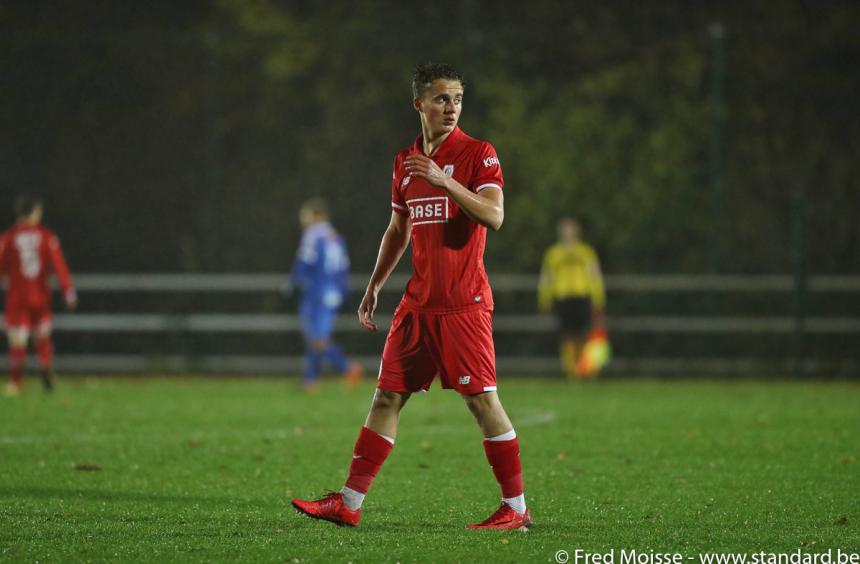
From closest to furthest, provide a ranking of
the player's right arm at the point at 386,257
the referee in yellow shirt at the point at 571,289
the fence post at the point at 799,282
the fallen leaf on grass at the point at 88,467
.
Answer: the player's right arm at the point at 386,257 → the fallen leaf on grass at the point at 88,467 → the referee in yellow shirt at the point at 571,289 → the fence post at the point at 799,282

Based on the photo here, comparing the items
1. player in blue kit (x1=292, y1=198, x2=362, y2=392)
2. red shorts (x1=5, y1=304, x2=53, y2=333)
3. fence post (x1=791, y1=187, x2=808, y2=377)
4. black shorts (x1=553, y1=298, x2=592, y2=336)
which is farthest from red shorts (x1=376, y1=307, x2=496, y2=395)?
fence post (x1=791, y1=187, x2=808, y2=377)

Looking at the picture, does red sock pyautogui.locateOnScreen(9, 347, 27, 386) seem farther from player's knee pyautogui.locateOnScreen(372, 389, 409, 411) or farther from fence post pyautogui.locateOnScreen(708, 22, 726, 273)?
player's knee pyautogui.locateOnScreen(372, 389, 409, 411)

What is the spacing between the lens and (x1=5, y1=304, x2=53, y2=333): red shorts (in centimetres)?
1614

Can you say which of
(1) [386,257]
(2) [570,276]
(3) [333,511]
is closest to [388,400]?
(3) [333,511]

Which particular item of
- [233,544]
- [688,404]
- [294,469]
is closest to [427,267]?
[233,544]

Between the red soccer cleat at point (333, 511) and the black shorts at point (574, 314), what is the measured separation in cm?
1156

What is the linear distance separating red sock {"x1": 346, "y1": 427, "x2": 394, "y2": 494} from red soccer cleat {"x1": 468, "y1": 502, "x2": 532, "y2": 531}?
53cm

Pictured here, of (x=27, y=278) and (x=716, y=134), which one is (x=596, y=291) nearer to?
(x=716, y=134)

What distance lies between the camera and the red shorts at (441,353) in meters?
6.57

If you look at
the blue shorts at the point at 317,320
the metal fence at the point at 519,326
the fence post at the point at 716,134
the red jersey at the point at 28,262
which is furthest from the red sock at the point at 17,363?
the fence post at the point at 716,134

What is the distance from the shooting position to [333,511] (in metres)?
6.68

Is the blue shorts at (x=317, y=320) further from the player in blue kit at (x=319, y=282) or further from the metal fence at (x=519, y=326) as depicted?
the metal fence at (x=519, y=326)

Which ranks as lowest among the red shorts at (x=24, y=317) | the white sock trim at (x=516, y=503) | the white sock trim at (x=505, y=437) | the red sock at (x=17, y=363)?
the red sock at (x=17, y=363)

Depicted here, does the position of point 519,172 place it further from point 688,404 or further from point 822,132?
point 688,404
